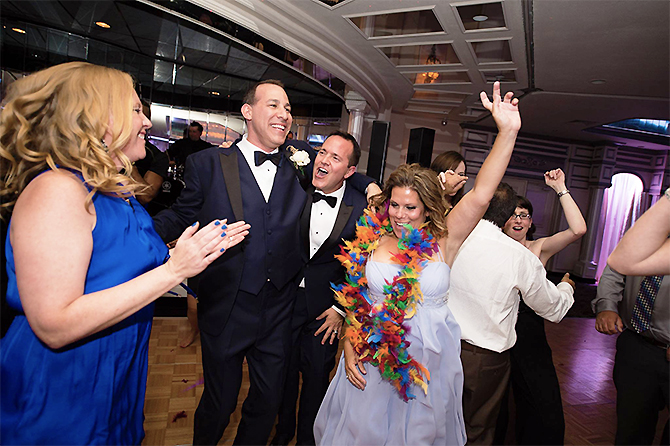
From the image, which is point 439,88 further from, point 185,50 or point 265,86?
point 265,86

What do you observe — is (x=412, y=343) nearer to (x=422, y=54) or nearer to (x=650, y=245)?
(x=650, y=245)

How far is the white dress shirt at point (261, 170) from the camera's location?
1.87 meters

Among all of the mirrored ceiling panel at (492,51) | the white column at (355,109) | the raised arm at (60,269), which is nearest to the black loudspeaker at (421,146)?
the mirrored ceiling panel at (492,51)

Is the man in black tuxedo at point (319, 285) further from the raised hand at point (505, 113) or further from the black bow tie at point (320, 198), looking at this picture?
the raised hand at point (505, 113)

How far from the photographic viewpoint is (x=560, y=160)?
976cm

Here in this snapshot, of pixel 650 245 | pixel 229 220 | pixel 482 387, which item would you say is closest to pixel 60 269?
pixel 229 220

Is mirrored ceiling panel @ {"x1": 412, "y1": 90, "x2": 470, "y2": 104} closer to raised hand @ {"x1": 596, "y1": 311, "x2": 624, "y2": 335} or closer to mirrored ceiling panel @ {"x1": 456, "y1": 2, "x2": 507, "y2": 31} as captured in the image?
mirrored ceiling panel @ {"x1": 456, "y1": 2, "x2": 507, "y2": 31}

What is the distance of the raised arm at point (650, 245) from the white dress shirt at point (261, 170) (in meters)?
1.35

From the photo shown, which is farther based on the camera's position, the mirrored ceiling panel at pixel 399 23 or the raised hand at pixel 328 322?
the mirrored ceiling panel at pixel 399 23

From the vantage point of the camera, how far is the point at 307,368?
2137 millimetres

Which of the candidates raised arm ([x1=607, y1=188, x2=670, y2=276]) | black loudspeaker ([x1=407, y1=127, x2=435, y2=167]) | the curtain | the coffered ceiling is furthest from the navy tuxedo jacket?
the curtain

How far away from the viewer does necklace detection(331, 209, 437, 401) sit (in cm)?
169

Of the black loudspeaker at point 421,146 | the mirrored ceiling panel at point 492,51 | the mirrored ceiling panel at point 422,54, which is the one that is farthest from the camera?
the mirrored ceiling panel at point 422,54

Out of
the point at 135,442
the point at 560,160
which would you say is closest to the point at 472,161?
the point at 560,160
